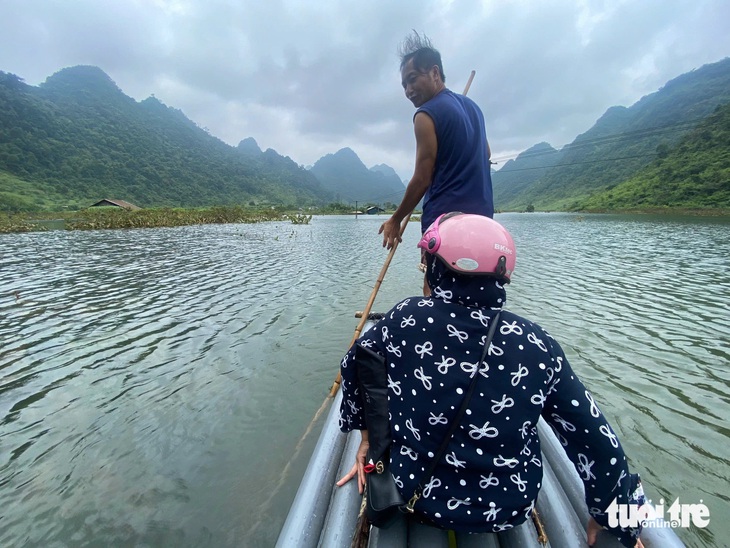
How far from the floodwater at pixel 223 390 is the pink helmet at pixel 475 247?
9.85 feet

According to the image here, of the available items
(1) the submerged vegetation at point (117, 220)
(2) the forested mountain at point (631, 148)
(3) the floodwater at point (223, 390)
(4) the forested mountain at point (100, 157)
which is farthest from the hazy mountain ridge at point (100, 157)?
(2) the forested mountain at point (631, 148)

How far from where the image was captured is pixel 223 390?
200 inches

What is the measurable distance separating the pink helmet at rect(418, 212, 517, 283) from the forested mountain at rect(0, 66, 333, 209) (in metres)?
78.0

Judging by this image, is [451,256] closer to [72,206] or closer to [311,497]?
[311,497]

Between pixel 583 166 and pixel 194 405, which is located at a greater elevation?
pixel 583 166

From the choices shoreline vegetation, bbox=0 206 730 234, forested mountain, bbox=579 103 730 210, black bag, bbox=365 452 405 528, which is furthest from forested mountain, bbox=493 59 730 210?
black bag, bbox=365 452 405 528

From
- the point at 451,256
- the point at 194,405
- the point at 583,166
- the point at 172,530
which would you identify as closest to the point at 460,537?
the point at 451,256

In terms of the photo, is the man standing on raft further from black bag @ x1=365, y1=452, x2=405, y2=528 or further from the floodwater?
the floodwater

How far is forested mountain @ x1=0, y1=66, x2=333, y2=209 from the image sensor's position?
254ft

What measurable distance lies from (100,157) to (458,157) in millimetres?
126866

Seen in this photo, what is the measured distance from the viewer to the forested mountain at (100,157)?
7756 cm

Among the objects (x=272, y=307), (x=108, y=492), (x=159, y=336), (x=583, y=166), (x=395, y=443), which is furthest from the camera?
(x=583, y=166)

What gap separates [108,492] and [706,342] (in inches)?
370

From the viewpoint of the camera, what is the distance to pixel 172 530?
9.52 feet
